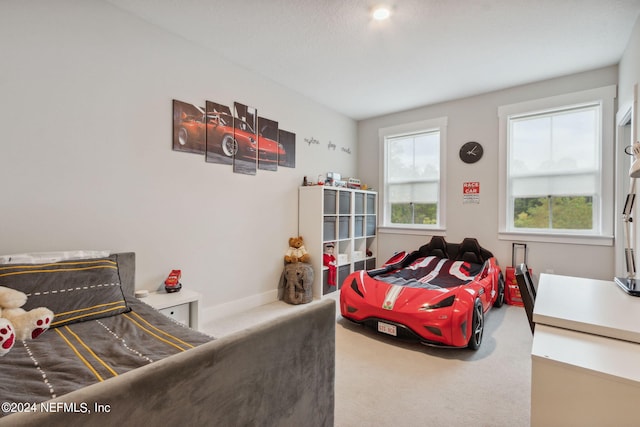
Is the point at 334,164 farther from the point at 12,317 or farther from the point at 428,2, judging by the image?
the point at 12,317

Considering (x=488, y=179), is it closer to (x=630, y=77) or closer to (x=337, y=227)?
(x=630, y=77)

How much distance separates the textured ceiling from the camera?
235 centimetres

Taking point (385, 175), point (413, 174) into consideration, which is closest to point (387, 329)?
point (413, 174)

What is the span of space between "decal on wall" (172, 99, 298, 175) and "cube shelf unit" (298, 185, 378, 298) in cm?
62

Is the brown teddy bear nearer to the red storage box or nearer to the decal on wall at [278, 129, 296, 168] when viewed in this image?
the decal on wall at [278, 129, 296, 168]

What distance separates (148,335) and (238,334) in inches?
36.1

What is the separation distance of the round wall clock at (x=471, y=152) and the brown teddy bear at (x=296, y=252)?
8.43ft

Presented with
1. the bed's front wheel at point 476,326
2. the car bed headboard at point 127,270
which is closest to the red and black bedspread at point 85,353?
the car bed headboard at point 127,270

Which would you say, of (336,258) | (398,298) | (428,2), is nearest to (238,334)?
(398,298)

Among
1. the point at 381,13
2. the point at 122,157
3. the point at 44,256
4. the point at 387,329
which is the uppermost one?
the point at 381,13

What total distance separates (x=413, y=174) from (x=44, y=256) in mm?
4376

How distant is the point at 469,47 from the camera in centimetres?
289

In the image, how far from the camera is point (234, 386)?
0.83 metres

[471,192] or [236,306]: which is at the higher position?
[471,192]
